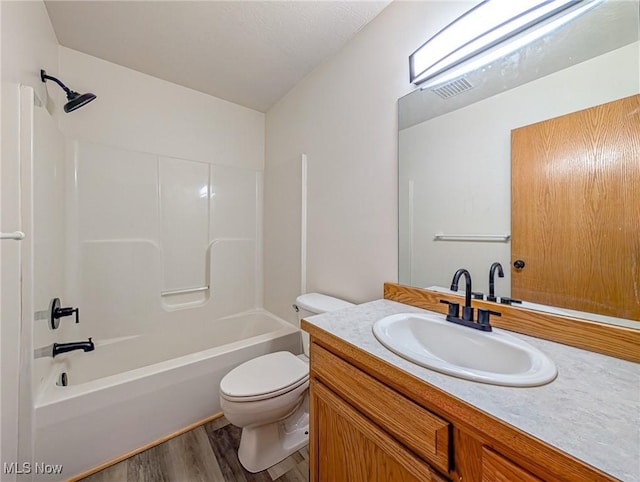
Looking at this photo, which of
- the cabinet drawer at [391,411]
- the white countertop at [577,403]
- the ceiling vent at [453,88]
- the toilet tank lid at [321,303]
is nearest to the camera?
the white countertop at [577,403]

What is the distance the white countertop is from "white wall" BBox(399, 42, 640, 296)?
1.10ft

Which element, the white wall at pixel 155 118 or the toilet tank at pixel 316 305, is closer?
the toilet tank at pixel 316 305

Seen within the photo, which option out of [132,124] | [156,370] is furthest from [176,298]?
[132,124]

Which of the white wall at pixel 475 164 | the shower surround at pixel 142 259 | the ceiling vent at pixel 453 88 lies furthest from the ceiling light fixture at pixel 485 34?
the shower surround at pixel 142 259

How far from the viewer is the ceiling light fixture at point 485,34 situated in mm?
846

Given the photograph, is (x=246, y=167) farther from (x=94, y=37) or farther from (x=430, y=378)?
(x=430, y=378)

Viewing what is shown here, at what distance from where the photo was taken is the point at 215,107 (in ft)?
7.34

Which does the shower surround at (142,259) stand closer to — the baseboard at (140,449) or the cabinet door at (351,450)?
the baseboard at (140,449)

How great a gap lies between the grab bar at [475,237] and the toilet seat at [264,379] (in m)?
0.96

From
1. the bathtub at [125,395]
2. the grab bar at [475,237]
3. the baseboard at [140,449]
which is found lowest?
the baseboard at [140,449]

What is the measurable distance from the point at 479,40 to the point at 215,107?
201cm

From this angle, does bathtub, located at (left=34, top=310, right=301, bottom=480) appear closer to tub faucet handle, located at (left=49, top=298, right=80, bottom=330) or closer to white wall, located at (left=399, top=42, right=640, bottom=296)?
tub faucet handle, located at (left=49, top=298, right=80, bottom=330)

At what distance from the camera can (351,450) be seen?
77 centimetres

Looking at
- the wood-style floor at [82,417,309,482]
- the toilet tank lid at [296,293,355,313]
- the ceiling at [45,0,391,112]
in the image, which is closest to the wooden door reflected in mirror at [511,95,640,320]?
the toilet tank lid at [296,293,355,313]
